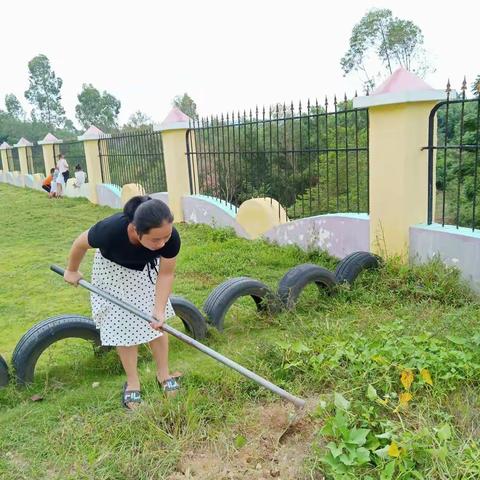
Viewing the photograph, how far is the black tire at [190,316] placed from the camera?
3768mm

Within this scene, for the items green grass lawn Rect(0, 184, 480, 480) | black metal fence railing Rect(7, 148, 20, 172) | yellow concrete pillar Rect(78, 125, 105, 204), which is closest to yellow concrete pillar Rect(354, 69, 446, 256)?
green grass lawn Rect(0, 184, 480, 480)

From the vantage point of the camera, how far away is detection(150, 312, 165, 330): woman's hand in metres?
2.86

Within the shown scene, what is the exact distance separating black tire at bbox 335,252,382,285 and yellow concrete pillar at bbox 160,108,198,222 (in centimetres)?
494

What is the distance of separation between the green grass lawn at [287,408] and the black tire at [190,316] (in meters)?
0.12

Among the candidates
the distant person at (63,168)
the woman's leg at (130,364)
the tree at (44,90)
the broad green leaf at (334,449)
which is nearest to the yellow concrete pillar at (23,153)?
the distant person at (63,168)

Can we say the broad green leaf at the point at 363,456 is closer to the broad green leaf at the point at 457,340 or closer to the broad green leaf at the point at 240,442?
the broad green leaf at the point at 240,442

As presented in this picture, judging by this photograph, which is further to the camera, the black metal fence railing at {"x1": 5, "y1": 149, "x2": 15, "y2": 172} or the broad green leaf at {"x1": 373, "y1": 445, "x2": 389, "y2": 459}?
the black metal fence railing at {"x1": 5, "y1": 149, "x2": 15, "y2": 172}

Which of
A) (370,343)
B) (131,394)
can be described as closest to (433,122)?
(370,343)

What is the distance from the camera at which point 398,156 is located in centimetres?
497

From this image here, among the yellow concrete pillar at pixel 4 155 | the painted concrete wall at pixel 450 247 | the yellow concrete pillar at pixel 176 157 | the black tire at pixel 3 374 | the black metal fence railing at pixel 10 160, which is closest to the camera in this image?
the black tire at pixel 3 374

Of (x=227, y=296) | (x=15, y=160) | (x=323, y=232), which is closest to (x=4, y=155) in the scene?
(x=15, y=160)

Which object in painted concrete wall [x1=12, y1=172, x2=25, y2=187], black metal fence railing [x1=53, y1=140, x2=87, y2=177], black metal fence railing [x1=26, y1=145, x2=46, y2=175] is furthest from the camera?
painted concrete wall [x1=12, y1=172, x2=25, y2=187]

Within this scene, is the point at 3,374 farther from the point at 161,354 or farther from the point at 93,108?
the point at 93,108

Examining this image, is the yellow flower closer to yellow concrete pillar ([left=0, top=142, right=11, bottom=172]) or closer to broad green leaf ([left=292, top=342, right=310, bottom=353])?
broad green leaf ([left=292, top=342, right=310, bottom=353])
